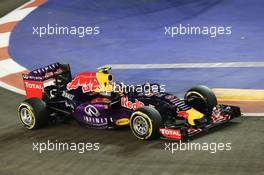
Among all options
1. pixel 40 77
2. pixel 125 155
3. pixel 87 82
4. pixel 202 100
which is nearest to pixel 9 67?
pixel 40 77

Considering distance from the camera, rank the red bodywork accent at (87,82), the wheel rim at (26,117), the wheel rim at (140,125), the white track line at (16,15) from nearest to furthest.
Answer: the wheel rim at (140,125) < the red bodywork accent at (87,82) < the wheel rim at (26,117) < the white track line at (16,15)

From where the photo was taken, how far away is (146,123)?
10.4m

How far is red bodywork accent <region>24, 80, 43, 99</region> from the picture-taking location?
1222 cm

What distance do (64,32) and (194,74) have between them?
624 centimetres

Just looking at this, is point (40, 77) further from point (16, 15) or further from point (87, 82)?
point (16, 15)

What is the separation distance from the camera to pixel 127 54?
17047 mm

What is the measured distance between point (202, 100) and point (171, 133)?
1.40 metres

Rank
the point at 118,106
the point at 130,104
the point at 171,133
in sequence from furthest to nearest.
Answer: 1. the point at 118,106
2. the point at 130,104
3. the point at 171,133

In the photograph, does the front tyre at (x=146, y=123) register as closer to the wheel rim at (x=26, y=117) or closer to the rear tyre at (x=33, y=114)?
the rear tyre at (x=33, y=114)

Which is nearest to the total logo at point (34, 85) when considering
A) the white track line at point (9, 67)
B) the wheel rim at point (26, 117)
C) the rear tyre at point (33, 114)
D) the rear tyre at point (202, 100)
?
the rear tyre at point (33, 114)

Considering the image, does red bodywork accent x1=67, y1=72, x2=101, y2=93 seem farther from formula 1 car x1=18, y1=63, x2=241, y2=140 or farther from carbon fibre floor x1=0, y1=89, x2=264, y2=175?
carbon fibre floor x1=0, y1=89, x2=264, y2=175

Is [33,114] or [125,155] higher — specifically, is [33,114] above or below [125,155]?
above

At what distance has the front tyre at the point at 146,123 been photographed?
1027 cm

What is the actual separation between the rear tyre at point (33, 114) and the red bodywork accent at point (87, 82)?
746 millimetres
